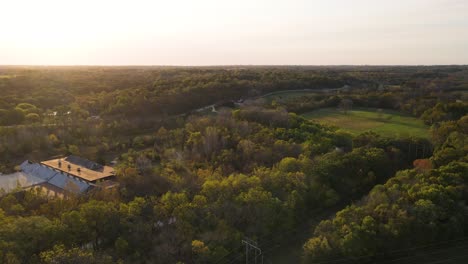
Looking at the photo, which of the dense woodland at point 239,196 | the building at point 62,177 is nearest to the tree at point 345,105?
the dense woodland at point 239,196

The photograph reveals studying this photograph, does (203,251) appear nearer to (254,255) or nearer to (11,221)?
(254,255)

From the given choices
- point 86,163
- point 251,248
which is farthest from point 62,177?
point 251,248

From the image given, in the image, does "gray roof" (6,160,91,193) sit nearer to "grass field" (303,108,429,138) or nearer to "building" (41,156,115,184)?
"building" (41,156,115,184)

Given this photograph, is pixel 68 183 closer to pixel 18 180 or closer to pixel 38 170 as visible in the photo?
pixel 18 180

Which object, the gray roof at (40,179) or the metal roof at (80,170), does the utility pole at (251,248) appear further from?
the metal roof at (80,170)

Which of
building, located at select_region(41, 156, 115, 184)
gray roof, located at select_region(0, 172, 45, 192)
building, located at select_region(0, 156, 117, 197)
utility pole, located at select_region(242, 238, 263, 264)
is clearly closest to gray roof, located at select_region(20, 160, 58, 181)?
building, located at select_region(0, 156, 117, 197)

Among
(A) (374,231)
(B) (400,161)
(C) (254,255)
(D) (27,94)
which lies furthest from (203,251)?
(D) (27,94)
